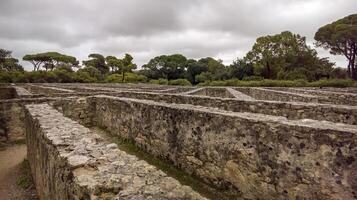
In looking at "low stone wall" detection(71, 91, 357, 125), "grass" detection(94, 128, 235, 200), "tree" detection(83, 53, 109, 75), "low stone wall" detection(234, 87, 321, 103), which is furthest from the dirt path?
"tree" detection(83, 53, 109, 75)

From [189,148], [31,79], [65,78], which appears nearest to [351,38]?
[189,148]

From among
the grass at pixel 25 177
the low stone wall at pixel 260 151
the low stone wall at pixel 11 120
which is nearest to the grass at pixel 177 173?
the low stone wall at pixel 260 151

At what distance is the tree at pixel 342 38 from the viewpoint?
106 feet

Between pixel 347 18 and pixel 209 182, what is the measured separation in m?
39.3

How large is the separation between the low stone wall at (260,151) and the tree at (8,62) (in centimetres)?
6344

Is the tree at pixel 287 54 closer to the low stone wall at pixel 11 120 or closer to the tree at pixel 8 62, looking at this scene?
the low stone wall at pixel 11 120

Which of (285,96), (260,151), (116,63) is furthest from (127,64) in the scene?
(260,151)

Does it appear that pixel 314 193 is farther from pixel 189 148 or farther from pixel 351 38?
pixel 351 38

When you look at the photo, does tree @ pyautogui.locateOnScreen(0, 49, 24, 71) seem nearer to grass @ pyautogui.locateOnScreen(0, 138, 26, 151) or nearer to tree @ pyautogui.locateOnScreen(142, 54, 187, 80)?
tree @ pyautogui.locateOnScreen(142, 54, 187, 80)

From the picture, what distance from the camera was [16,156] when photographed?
23.9ft

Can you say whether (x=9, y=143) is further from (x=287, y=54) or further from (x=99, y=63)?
(x=99, y=63)

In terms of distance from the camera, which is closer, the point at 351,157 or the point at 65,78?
the point at 351,157

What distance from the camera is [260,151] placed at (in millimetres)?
3984

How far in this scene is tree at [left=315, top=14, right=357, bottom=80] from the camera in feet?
106
